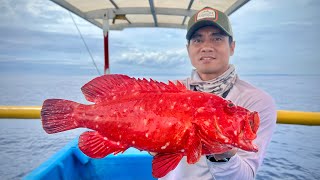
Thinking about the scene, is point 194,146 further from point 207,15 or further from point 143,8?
point 143,8

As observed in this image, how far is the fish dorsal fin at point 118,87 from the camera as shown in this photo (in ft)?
3.36

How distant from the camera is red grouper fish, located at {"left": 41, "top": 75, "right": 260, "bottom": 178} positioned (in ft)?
3.01

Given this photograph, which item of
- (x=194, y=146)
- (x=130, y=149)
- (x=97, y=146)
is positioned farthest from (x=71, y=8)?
(x=194, y=146)

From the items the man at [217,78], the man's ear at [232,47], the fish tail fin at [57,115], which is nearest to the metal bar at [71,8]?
the man at [217,78]

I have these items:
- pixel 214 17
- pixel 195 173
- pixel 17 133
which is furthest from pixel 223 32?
pixel 17 133

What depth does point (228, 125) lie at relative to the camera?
2.99 ft

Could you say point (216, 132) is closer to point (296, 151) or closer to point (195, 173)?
point (195, 173)

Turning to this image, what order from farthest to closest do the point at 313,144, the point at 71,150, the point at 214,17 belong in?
the point at 313,144 < the point at 71,150 < the point at 214,17

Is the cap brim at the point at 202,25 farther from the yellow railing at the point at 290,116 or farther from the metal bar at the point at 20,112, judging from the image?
the metal bar at the point at 20,112

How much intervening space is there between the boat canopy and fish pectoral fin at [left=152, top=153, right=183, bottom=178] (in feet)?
10.8

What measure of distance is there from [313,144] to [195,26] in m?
10.5

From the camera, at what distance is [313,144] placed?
9961mm

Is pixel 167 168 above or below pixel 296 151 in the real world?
above

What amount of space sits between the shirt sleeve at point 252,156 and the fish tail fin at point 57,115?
2.42 ft
